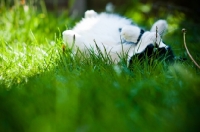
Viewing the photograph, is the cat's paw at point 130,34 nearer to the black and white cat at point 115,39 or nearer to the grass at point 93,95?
the black and white cat at point 115,39

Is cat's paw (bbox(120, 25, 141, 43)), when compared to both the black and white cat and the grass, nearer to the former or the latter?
the black and white cat

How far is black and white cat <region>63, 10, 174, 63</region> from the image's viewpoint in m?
1.43

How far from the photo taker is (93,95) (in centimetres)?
101

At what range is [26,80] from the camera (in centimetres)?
126

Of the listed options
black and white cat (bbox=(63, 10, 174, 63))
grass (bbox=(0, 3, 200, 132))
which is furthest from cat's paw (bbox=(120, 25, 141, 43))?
grass (bbox=(0, 3, 200, 132))

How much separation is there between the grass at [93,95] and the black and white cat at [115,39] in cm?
6

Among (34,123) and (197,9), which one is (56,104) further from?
(197,9)

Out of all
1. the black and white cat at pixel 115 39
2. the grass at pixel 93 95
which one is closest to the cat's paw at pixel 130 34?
the black and white cat at pixel 115 39

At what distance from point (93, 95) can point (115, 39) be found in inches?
23.0

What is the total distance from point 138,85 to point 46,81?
0.29 meters

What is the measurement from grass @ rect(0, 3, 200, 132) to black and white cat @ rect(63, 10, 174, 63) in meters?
0.06

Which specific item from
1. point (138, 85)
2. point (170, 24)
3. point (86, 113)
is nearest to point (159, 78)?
point (138, 85)

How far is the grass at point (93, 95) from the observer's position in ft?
2.79

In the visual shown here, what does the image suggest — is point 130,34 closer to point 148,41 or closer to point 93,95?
point 148,41
